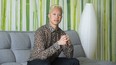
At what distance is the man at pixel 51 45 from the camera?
6.45 feet

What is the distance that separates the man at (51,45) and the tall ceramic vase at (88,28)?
3.12 ft

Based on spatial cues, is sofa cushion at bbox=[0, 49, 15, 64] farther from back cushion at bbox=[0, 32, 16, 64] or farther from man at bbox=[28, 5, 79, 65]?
man at bbox=[28, 5, 79, 65]

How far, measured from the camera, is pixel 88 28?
3.16m

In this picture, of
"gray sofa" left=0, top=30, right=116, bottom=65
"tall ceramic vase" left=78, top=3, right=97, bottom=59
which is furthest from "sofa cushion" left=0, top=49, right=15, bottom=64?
"tall ceramic vase" left=78, top=3, right=97, bottom=59

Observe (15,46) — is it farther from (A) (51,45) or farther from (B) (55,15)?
(B) (55,15)

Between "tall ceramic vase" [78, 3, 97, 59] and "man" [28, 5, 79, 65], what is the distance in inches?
37.4

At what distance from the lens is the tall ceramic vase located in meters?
3.16

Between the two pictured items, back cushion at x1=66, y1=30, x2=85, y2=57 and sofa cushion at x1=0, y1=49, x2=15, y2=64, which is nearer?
sofa cushion at x1=0, y1=49, x2=15, y2=64

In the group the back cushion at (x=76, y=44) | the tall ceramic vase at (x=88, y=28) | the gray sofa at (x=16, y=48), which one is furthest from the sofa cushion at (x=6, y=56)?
the tall ceramic vase at (x=88, y=28)

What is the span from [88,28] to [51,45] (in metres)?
1.14

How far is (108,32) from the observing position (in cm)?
362

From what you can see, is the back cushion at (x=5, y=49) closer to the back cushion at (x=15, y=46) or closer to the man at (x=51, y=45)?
the back cushion at (x=15, y=46)

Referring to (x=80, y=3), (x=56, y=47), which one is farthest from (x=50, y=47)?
(x=80, y=3)

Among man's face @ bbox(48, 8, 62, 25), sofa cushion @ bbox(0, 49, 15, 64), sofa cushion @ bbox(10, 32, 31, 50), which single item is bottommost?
sofa cushion @ bbox(0, 49, 15, 64)
